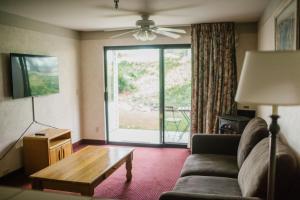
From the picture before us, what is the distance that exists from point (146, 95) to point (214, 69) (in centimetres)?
149

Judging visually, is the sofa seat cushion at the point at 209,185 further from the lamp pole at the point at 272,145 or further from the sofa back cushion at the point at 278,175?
the lamp pole at the point at 272,145

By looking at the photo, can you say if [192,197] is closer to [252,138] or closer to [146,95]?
[252,138]

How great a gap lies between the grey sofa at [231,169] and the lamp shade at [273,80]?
730mm

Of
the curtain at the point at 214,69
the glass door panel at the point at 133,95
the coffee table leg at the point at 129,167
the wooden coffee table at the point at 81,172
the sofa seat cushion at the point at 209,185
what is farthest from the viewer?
the glass door panel at the point at 133,95

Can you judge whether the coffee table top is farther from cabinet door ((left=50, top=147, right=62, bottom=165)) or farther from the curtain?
the curtain

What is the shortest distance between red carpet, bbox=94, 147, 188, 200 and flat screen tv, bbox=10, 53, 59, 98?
68.7 inches

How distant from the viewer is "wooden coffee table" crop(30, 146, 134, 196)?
8.87 ft

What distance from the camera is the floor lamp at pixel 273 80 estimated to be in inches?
53.3

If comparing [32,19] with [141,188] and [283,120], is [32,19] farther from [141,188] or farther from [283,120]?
[283,120]

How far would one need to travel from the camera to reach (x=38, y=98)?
447 cm

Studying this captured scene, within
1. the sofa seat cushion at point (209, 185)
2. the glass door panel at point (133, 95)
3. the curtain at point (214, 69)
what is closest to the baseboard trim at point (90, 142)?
the glass door panel at point (133, 95)

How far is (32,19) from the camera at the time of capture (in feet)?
14.2

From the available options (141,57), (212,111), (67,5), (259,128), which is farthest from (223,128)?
(67,5)

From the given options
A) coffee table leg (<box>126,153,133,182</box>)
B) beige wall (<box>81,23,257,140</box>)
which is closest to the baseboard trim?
beige wall (<box>81,23,257,140</box>)
